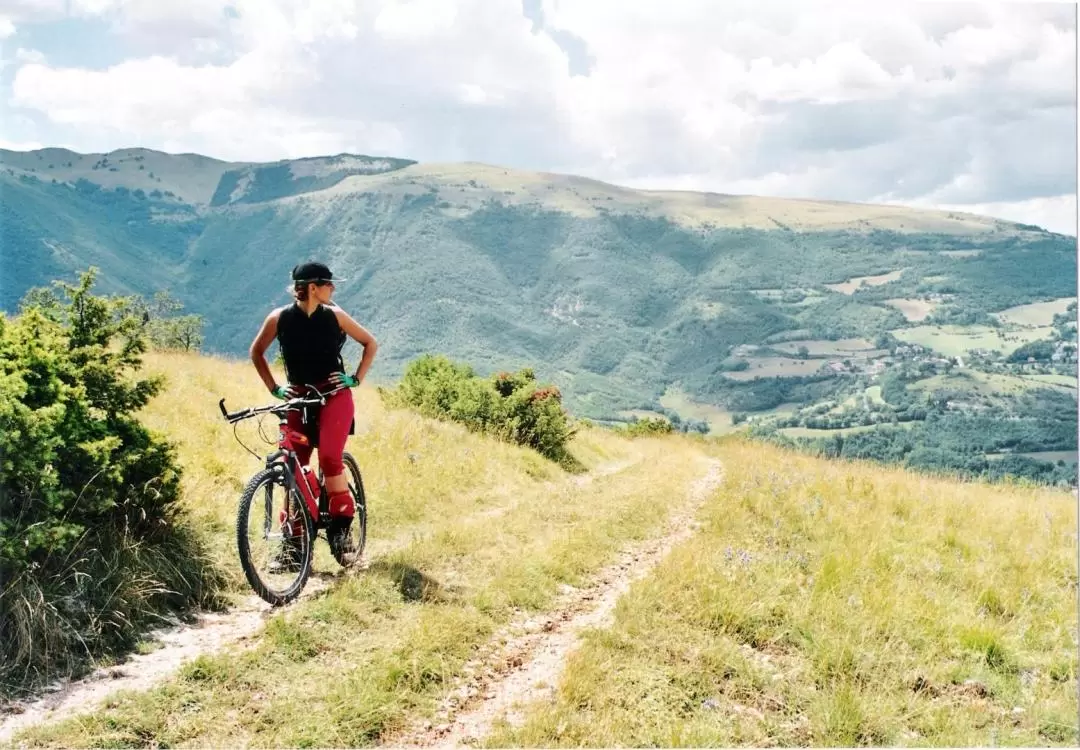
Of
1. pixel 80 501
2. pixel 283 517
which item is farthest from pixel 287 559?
pixel 80 501

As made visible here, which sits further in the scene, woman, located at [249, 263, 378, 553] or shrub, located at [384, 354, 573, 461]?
shrub, located at [384, 354, 573, 461]

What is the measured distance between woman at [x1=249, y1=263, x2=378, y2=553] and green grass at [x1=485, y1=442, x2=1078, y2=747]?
10.3ft

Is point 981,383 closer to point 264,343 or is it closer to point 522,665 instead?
point 522,665

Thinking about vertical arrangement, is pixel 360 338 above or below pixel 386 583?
above

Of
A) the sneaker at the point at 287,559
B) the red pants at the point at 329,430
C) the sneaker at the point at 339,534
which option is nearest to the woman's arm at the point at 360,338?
the red pants at the point at 329,430

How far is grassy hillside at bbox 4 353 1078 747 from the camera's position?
4.92 metres

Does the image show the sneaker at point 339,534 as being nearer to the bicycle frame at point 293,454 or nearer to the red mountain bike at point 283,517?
the red mountain bike at point 283,517

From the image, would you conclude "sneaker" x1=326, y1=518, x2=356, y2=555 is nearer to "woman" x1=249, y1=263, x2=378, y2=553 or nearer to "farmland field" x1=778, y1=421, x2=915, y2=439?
"woman" x1=249, y1=263, x2=378, y2=553

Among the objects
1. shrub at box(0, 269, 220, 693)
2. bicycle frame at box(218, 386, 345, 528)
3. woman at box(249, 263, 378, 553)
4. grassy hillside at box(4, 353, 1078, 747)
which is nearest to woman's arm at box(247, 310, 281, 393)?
woman at box(249, 263, 378, 553)

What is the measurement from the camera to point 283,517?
288 inches

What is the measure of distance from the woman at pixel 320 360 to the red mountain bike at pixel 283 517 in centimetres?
11

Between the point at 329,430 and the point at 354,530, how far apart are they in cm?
156

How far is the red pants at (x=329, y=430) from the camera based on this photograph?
755 centimetres

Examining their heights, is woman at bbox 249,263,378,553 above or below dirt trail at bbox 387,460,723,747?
above
